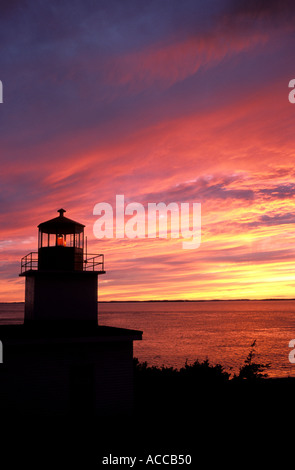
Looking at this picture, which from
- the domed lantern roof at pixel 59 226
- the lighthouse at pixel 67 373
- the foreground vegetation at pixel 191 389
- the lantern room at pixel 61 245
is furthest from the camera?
the domed lantern roof at pixel 59 226

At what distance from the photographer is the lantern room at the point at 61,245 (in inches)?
730

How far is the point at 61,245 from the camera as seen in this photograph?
748 inches

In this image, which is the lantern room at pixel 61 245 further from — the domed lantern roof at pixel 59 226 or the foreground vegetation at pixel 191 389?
the foreground vegetation at pixel 191 389

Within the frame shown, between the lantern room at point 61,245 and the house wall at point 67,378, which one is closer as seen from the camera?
the house wall at point 67,378

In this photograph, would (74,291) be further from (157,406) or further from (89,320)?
(157,406)

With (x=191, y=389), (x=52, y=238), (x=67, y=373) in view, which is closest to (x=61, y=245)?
(x=52, y=238)

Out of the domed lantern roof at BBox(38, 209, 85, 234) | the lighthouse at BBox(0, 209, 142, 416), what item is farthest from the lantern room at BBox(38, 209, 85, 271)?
the lighthouse at BBox(0, 209, 142, 416)

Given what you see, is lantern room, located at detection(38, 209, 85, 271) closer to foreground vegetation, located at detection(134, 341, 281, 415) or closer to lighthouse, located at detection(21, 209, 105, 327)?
lighthouse, located at detection(21, 209, 105, 327)

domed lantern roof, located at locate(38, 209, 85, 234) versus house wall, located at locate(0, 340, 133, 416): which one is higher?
domed lantern roof, located at locate(38, 209, 85, 234)

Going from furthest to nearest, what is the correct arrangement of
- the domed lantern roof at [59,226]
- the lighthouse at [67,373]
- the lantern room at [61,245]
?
the domed lantern roof at [59,226], the lantern room at [61,245], the lighthouse at [67,373]

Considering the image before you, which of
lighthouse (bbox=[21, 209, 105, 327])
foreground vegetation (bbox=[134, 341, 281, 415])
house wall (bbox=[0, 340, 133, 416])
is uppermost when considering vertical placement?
lighthouse (bbox=[21, 209, 105, 327])

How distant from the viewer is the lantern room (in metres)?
18.5

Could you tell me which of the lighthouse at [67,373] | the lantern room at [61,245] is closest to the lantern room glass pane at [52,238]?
the lantern room at [61,245]
